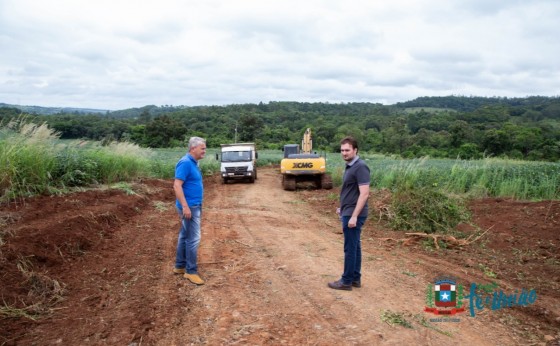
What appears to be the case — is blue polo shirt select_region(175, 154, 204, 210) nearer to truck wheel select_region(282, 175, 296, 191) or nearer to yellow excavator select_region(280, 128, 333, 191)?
yellow excavator select_region(280, 128, 333, 191)

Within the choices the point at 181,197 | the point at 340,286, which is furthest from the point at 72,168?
the point at 340,286

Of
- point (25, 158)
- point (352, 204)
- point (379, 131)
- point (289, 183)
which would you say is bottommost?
point (289, 183)

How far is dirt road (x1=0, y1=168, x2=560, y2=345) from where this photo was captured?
3.90 meters

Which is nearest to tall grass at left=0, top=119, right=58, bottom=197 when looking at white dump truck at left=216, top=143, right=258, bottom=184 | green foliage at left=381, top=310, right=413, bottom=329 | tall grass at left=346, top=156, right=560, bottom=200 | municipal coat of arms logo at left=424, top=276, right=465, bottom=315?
green foliage at left=381, top=310, right=413, bottom=329

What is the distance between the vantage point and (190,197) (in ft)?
17.0

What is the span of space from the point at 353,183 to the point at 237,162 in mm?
15450

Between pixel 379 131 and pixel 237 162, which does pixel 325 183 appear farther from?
pixel 379 131

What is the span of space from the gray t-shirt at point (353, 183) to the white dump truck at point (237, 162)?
14850mm

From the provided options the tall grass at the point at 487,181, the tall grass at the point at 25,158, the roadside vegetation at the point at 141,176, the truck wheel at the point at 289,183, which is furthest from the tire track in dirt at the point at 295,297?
the truck wheel at the point at 289,183

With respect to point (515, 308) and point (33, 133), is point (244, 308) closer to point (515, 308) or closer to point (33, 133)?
point (515, 308)

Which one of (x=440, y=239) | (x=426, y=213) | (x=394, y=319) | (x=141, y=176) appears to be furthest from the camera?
(x=141, y=176)

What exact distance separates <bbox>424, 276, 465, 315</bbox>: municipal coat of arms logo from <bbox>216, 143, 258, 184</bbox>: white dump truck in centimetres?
1474

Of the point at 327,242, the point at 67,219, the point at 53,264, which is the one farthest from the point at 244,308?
the point at 67,219

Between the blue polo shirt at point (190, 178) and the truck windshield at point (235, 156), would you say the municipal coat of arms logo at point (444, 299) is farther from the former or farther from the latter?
the truck windshield at point (235, 156)
